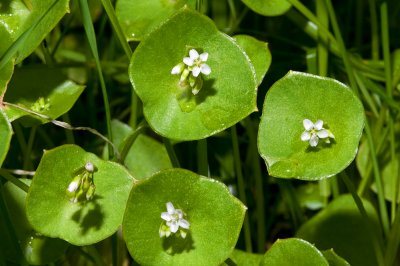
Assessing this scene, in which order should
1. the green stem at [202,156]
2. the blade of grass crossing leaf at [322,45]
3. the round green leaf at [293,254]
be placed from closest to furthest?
the round green leaf at [293,254]
the green stem at [202,156]
the blade of grass crossing leaf at [322,45]

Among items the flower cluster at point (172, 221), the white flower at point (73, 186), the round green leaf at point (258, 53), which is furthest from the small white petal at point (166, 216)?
the round green leaf at point (258, 53)

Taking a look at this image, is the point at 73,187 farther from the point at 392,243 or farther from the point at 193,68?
the point at 392,243

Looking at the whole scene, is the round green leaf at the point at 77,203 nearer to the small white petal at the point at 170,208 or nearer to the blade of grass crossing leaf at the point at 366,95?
the small white petal at the point at 170,208

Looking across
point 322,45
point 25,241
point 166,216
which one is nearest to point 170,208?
point 166,216

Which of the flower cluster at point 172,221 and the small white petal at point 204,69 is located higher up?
the small white petal at point 204,69

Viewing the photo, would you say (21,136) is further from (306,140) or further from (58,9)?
(306,140)

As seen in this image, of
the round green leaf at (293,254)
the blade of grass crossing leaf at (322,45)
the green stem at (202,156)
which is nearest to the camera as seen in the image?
the round green leaf at (293,254)
